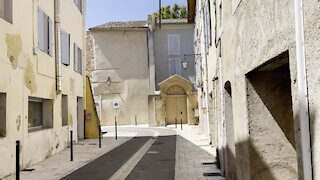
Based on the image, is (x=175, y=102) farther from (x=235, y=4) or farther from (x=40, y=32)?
(x=235, y=4)

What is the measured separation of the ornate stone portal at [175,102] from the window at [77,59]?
53.4 feet

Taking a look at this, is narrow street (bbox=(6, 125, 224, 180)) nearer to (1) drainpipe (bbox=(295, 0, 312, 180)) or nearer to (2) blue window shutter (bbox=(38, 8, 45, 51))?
(2) blue window shutter (bbox=(38, 8, 45, 51))

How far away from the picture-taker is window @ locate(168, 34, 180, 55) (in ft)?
132

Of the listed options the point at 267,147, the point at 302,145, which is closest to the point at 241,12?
the point at 267,147

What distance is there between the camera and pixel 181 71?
40188 millimetres

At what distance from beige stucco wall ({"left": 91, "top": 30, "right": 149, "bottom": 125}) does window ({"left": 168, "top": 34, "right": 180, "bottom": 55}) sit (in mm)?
2555

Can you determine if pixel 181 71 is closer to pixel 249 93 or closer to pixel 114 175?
pixel 114 175

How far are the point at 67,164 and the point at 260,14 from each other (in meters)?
9.22

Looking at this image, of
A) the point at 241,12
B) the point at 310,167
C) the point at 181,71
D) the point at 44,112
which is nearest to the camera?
the point at 310,167

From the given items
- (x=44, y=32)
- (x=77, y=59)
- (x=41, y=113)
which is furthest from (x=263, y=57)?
(x=77, y=59)

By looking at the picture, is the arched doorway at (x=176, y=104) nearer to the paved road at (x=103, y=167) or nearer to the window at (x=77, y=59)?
the window at (x=77, y=59)

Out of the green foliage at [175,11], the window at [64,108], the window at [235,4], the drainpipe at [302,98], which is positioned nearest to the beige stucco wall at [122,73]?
the green foliage at [175,11]

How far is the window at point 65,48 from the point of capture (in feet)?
52.9

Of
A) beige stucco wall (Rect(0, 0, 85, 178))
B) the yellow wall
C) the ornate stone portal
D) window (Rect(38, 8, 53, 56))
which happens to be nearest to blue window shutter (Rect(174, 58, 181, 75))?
the ornate stone portal
